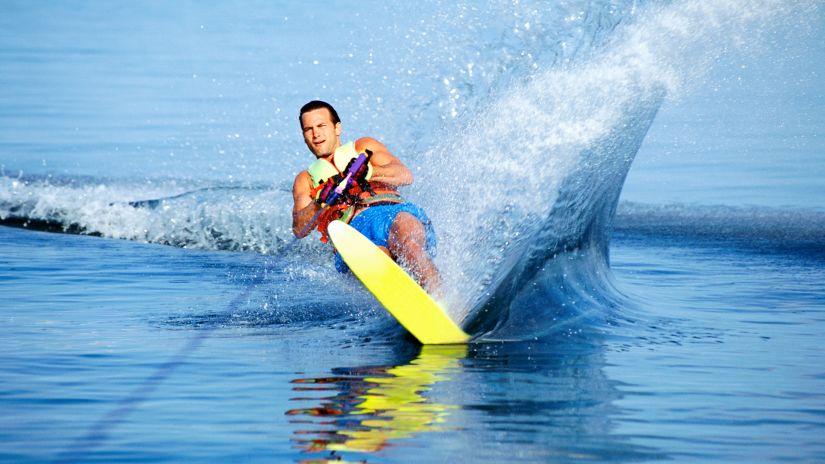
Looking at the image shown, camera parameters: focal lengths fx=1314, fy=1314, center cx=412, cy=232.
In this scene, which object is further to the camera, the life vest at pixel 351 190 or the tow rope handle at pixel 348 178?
the life vest at pixel 351 190

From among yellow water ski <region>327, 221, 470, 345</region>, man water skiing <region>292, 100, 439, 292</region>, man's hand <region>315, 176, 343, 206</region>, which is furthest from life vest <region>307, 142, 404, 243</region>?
yellow water ski <region>327, 221, 470, 345</region>

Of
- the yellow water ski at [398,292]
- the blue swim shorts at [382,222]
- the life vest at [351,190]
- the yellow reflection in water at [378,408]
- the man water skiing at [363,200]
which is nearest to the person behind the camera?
the yellow reflection in water at [378,408]

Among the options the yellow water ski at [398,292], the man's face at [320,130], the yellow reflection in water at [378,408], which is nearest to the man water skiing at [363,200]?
the man's face at [320,130]

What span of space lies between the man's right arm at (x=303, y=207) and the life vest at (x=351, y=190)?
0.13ft

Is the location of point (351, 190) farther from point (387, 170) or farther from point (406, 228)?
point (406, 228)

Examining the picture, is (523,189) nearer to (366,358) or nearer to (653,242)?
(366,358)

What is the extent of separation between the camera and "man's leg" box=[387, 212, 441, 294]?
7102 millimetres

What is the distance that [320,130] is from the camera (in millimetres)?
7555

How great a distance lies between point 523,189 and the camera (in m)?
8.06

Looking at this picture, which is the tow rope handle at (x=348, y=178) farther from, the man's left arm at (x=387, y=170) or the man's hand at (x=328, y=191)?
the man's left arm at (x=387, y=170)

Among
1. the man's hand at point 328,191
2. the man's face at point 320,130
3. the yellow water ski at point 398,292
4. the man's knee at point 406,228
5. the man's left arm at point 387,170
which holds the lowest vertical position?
the yellow water ski at point 398,292

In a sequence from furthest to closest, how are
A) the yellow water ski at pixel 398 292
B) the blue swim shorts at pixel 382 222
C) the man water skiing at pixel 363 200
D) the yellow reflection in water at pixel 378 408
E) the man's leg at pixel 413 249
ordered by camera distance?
the blue swim shorts at pixel 382 222
the man water skiing at pixel 363 200
the man's leg at pixel 413 249
the yellow water ski at pixel 398 292
the yellow reflection in water at pixel 378 408

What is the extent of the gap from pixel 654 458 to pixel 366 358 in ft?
6.96

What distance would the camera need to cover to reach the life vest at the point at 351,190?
24.4ft
